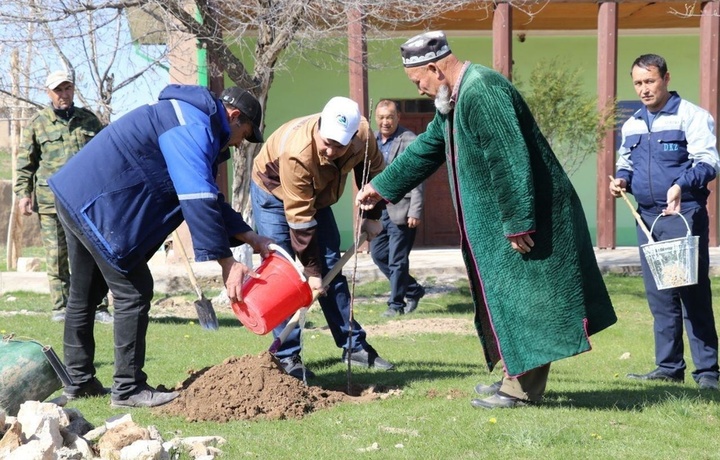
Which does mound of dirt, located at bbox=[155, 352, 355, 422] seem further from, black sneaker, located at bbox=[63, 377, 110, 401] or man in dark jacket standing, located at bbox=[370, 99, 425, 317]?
man in dark jacket standing, located at bbox=[370, 99, 425, 317]

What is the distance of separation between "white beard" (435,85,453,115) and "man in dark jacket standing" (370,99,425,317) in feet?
14.5

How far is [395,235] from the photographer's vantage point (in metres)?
9.97

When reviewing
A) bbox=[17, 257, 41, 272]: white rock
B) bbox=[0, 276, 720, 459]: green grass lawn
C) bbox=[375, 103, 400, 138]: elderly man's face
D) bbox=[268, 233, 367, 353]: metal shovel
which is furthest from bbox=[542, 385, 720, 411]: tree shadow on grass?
bbox=[17, 257, 41, 272]: white rock

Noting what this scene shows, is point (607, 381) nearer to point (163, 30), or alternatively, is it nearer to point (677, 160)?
point (677, 160)

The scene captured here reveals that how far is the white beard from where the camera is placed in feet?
17.0

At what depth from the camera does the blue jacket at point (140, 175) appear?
513cm

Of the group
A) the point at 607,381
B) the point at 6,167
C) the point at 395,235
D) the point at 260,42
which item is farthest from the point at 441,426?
the point at 6,167

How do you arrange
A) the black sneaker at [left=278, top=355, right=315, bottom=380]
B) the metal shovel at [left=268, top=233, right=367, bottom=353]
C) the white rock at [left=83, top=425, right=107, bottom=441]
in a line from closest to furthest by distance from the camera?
1. the white rock at [left=83, top=425, right=107, bottom=441]
2. the metal shovel at [left=268, top=233, right=367, bottom=353]
3. the black sneaker at [left=278, top=355, right=315, bottom=380]

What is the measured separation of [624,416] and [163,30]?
773 centimetres

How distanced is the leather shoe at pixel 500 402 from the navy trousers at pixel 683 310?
151 centimetres

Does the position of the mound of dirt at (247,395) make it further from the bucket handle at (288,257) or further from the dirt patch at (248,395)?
the bucket handle at (288,257)

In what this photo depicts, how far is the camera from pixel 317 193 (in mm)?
6391

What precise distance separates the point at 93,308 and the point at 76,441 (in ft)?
5.44

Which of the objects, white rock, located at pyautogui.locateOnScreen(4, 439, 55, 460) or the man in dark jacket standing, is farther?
the man in dark jacket standing
